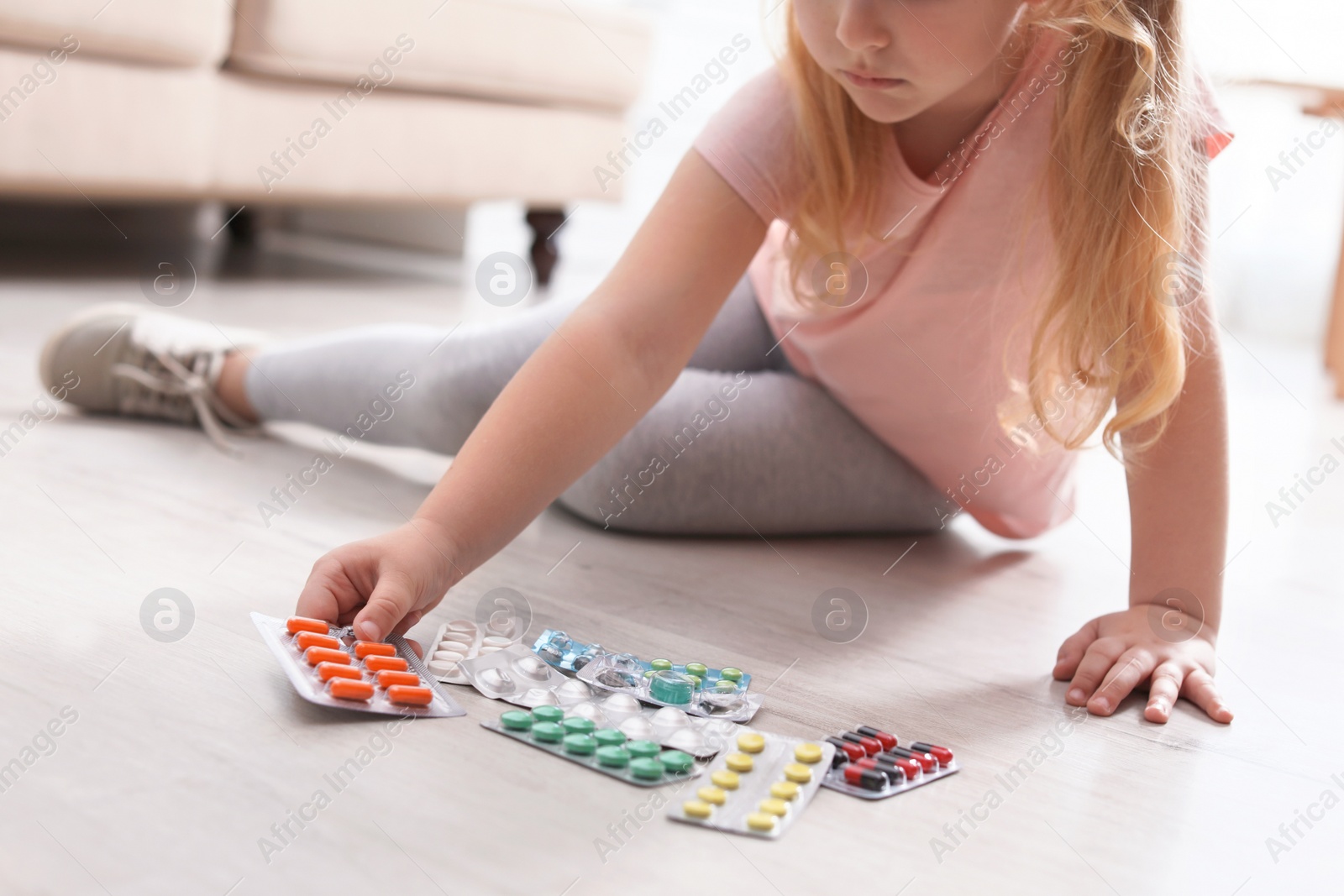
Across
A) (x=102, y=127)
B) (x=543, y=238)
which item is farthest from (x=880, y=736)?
(x=543, y=238)

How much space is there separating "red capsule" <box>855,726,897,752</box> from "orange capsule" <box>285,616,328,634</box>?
26 centimetres

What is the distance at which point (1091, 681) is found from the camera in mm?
689

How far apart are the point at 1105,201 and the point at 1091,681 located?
264 millimetres

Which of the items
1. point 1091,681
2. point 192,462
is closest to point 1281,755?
point 1091,681

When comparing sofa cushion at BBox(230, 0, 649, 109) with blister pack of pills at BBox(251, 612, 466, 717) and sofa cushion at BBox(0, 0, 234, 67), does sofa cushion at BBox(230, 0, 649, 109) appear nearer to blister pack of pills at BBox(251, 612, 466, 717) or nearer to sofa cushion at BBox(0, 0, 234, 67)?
sofa cushion at BBox(0, 0, 234, 67)

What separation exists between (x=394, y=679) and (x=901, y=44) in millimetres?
396

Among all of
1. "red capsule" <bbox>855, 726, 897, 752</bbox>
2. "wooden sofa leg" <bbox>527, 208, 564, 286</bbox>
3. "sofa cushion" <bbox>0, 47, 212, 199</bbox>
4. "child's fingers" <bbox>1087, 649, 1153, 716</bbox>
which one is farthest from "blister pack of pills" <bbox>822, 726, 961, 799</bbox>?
"wooden sofa leg" <bbox>527, 208, 564, 286</bbox>

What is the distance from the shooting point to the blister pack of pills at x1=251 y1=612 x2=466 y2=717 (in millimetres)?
556

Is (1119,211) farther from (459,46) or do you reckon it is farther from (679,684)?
(459,46)

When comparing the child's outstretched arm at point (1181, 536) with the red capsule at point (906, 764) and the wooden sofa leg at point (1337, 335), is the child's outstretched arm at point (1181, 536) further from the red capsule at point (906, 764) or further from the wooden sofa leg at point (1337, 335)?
the wooden sofa leg at point (1337, 335)

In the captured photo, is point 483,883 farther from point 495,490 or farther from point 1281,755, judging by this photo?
point 1281,755

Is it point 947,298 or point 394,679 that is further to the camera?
point 947,298

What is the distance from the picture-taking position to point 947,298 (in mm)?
829

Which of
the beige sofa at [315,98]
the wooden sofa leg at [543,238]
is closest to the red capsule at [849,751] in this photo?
the beige sofa at [315,98]
